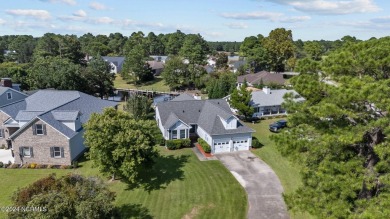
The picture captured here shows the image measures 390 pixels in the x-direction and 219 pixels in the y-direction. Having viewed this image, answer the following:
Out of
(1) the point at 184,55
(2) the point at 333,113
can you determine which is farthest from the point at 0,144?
(1) the point at 184,55

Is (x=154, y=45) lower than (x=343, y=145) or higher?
higher

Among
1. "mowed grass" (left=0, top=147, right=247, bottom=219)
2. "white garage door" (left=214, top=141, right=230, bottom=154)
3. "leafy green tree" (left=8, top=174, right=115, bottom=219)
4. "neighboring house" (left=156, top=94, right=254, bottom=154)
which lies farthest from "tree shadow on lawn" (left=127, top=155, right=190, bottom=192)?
"leafy green tree" (left=8, top=174, right=115, bottom=219)

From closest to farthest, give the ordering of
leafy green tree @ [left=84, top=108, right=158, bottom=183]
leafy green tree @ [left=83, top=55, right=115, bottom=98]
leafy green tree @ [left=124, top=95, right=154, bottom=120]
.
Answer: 1. leafy green tree @ [left=84, top=108, right=158, bottom=183]
2. leafy green tree @ [left=124, top=95, right=154, bottom=120]
3. leafy green tree @ [left=83, top=55, right=115, bottom=98]

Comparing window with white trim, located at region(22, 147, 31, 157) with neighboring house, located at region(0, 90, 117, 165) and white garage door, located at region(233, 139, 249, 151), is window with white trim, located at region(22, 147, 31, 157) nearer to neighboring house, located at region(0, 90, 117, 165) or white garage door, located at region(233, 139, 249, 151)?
neighboring house, located at region(0, 90, 117, 165)

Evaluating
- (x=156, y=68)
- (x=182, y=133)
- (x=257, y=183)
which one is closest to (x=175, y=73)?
(x=156, y=68)

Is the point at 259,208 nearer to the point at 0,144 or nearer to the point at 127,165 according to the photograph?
the point at 127,165

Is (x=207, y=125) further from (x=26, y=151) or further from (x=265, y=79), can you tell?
(x=265, y=79)

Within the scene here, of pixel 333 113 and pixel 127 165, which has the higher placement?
pixel 333 113
